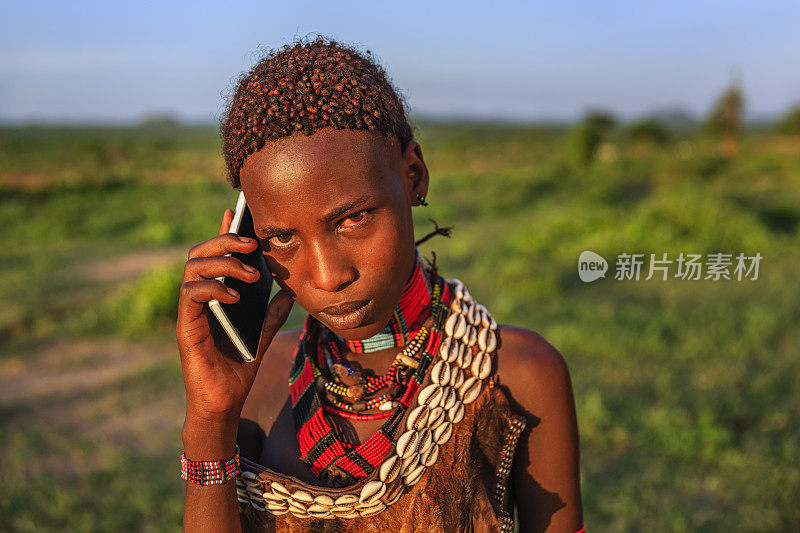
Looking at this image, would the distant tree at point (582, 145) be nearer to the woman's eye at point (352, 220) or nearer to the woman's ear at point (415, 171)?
the woman's ear at point (415, 171)

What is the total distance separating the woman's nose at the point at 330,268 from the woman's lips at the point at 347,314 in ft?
0.22

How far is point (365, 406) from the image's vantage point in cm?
160

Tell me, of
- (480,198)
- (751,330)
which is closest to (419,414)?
(751,330)

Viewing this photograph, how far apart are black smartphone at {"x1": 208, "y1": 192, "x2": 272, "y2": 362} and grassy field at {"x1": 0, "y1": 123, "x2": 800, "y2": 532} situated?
73 centimetres

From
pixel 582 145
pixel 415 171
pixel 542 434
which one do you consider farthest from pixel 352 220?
pixel 582 145

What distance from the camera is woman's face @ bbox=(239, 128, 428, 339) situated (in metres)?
1.31

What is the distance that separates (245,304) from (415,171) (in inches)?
19.3

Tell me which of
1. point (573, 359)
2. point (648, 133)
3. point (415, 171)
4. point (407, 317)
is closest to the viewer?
point (415, 171)

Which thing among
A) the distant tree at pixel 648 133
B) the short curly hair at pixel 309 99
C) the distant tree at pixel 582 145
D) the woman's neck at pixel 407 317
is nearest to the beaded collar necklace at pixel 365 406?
the woman's neck at pixel 407 317

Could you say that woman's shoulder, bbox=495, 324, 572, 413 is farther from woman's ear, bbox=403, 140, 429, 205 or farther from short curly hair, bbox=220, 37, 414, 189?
short curly hair, bbox=220, 37, 414, 189

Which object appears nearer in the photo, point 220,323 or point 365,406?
point 220,323

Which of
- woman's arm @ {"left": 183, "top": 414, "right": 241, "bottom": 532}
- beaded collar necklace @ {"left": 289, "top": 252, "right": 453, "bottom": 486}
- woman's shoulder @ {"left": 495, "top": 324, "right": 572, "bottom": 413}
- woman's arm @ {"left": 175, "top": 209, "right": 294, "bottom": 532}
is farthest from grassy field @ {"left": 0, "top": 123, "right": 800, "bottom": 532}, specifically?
woman's arm @ {"left": 183, "top": 414, "right": 241, "bottom": 532}

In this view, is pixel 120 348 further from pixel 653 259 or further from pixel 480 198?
pixel 480 198

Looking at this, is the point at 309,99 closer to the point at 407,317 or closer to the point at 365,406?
the point at 407,317
